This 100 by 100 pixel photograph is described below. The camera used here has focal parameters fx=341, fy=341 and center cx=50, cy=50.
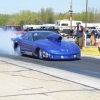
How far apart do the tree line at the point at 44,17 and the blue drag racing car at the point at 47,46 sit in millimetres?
89404

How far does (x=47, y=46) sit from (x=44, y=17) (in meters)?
105

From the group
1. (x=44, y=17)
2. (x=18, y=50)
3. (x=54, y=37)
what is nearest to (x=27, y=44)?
(x=18, y=50)

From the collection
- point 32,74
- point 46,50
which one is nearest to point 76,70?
point 32,74

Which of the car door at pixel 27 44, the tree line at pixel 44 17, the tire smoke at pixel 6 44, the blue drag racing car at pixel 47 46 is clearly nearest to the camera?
the blue drag racing car at pixel 47 46

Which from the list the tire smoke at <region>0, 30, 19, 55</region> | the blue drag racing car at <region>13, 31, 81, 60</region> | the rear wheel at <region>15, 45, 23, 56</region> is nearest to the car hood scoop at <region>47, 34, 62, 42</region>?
the blue drag racing car at <region>13, 31, 81, 60</region>

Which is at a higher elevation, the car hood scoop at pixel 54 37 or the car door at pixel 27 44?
the car hood scoop at pixel 54 37

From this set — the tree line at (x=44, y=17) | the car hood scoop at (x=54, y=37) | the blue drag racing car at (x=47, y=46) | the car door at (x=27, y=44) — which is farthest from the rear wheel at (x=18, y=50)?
A: the tree line at (x=44, y=17)

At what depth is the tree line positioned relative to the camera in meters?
116

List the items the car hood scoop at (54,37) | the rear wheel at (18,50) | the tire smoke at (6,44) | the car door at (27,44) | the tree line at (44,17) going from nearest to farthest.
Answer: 1. the car hood scoop at (54,37)
2. the car door at (27,44)
3. the rear wheel at (18,50)
4. the tire smoke at (6,44)
5. the tree line at (44,17)

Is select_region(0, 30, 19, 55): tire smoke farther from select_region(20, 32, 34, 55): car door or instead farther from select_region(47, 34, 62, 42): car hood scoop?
select_region(47, 34, 62, 42): car hood scoop

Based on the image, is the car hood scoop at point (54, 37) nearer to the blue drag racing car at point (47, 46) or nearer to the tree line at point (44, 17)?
the blue drag racing car at point (47, 46)

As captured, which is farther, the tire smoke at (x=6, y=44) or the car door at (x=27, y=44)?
the tire smoke at (x=6, y=44)

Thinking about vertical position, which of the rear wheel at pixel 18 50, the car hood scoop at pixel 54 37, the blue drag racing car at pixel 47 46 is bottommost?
the rear wheel at pixel 18 50

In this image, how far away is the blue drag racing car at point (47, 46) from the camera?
47.4 ft
